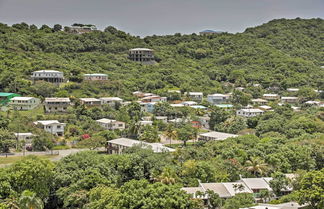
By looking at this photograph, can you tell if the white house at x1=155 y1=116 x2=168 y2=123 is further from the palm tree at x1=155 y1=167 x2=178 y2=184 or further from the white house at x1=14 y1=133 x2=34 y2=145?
the palm tree at x1=155 y1=167 x2=178 y2=184

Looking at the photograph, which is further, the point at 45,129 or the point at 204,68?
the point at 204,68

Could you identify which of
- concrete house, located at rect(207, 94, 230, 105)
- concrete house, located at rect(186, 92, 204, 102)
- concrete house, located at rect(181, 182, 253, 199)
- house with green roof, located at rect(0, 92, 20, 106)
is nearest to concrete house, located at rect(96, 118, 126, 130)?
house with green roof, located at rect(0, 92, 20, 106)

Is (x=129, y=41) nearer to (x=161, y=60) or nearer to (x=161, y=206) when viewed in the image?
(x=161, y=60)

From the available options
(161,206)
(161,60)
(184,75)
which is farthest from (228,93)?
(161,206)

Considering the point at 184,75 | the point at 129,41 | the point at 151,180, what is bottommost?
Answer: the point at 151,180

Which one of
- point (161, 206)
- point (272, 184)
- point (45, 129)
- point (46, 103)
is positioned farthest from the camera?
point (46, 103)

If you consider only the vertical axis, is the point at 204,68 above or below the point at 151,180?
above

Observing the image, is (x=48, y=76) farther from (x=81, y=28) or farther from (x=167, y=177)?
(x=81, y=28)

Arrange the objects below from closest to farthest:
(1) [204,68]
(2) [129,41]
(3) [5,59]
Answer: (3) [5,59] < (1) [204,68] < (2) [129,41]
